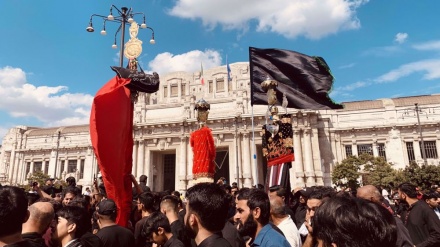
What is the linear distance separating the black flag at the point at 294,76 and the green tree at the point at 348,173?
935 inches

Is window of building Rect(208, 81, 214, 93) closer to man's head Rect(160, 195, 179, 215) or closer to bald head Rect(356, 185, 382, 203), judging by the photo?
man's head Rect(160, 195, 179, 215)

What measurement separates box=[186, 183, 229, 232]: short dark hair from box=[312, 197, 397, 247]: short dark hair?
1175 millimetres

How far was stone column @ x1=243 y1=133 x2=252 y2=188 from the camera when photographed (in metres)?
34.0

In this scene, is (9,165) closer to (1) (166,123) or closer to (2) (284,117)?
(1) (166,123)

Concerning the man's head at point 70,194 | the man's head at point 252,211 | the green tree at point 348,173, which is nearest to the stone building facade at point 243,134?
the green tree at point 348,173

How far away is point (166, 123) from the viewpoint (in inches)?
1481

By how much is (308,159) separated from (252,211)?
3186cm

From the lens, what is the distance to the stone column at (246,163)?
33969mm

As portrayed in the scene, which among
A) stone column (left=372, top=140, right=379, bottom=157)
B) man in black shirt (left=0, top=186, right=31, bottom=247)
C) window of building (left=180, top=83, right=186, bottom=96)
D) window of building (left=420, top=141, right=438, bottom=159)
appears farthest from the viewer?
window of building (left=180, top=83, right=186, bottom=96)

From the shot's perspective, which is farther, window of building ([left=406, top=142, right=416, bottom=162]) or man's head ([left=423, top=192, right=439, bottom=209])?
window of building ([left=406, top=142, right=416, bottom=162])

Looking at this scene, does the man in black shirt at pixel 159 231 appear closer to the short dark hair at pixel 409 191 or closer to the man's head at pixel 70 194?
the man's head at pixel 70 194

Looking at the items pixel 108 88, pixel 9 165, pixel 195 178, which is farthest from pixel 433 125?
pixel 9 165

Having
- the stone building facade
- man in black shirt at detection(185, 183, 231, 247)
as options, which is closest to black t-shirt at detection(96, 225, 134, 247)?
man in black shirt at detection(185, 183, 231, 247)

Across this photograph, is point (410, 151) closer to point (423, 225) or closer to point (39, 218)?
point (423, 225)
